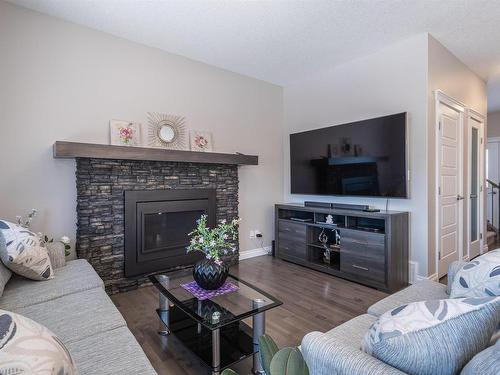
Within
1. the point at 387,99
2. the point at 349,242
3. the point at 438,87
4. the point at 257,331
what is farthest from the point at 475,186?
the point at 257,331

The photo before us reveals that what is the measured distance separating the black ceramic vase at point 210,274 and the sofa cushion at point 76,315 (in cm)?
52

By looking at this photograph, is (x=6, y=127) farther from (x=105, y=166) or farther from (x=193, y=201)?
(x=193, y=201)

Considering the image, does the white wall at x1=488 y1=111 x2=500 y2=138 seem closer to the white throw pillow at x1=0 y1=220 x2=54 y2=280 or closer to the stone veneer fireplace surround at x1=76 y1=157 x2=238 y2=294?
the stone veneer fireplace surround at x1=76 y1=157 x2=238 y2=294

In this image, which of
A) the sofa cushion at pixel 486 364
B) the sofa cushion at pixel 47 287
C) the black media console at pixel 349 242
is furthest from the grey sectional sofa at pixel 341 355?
the black media console at pixel 349 242

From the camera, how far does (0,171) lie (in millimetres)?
2504

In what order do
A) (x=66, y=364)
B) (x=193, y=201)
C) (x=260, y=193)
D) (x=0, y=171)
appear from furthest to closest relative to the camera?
(x=260, y=193)
(x=193, y=201)
(x=0, y=171)
(x=66, y=364)

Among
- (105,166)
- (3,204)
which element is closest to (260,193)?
(105,166)

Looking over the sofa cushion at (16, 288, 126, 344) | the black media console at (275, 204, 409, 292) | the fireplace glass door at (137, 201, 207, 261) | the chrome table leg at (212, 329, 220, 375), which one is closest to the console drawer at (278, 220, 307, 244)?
the black media console at (275, 204, 409, 292)

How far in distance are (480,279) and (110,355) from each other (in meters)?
1.58

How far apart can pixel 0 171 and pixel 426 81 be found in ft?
13.5

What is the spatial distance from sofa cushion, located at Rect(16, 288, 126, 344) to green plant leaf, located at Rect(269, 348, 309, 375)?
3.74ft

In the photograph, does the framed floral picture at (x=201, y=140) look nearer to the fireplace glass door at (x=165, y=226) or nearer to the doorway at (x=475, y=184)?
the fireplace glass door at (x=165, y=226)

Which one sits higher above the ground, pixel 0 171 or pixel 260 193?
pixel 0 171

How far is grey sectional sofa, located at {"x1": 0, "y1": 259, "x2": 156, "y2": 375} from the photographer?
3.74 ft
